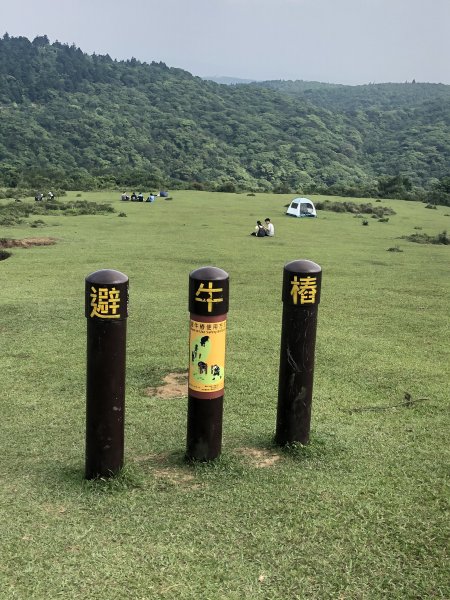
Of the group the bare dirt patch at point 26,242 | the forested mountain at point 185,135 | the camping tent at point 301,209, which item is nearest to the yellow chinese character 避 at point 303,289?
the bare dirt patch at point 26,242

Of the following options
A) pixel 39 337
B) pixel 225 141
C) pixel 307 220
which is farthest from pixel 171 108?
pixel 39 337

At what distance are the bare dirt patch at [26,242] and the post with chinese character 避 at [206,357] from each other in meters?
13.1

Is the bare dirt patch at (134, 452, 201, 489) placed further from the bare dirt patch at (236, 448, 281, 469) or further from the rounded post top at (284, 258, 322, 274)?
the rounded post top at (284, 258, 322, 274)

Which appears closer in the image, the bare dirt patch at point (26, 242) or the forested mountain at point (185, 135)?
the bare dirt patch at point (26, 242)

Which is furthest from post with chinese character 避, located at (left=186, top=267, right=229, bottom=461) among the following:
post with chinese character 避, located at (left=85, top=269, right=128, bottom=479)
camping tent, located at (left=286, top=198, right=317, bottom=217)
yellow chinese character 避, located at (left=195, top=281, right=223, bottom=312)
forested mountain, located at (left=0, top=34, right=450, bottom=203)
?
forested mountain, located at (left=0, top=34, right=450, bottom=203)

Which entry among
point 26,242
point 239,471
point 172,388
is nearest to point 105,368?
point 239,471

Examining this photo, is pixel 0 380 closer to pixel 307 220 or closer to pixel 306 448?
pixel 306 448

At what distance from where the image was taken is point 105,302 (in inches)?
137

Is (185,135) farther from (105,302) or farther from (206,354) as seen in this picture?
(105,302)

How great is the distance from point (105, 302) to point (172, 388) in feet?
7.63

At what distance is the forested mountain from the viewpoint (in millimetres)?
60875

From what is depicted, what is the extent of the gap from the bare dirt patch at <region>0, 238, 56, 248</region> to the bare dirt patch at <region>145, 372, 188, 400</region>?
1114cm

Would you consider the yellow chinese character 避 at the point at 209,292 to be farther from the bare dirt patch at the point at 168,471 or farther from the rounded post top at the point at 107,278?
the bare dirt patch at the point at 168,471

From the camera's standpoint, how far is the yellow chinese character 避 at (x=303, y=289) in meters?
3.97
